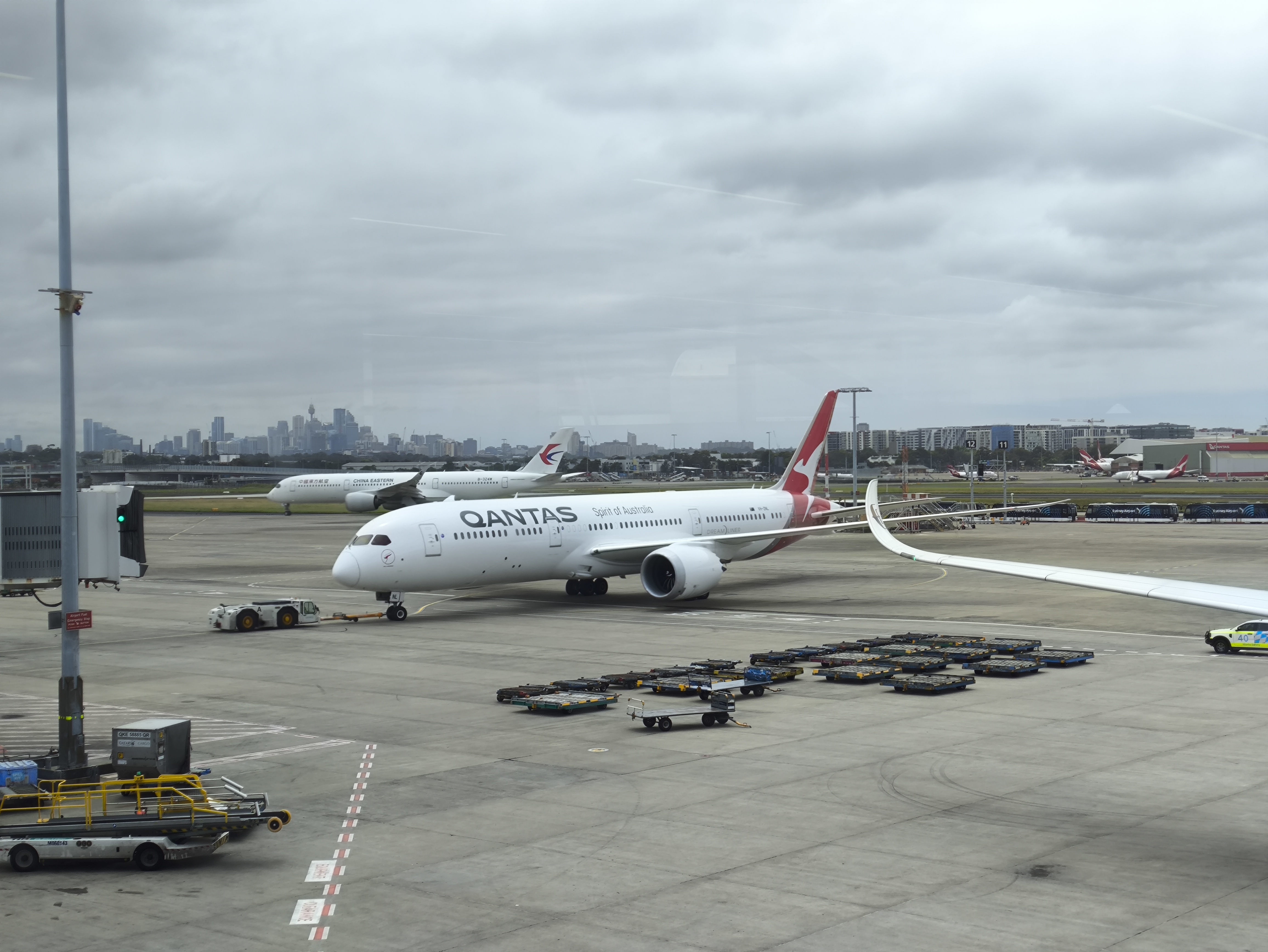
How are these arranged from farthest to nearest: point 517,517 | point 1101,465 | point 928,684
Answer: point 1101,465 < point 517,517 < point 928,684

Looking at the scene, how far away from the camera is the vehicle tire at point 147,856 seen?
15.2 metres

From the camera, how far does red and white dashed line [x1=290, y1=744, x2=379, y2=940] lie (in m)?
13.0

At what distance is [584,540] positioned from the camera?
4591 cm

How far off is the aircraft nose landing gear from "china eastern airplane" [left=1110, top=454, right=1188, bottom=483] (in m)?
130

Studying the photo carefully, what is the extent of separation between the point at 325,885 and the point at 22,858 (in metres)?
4.20

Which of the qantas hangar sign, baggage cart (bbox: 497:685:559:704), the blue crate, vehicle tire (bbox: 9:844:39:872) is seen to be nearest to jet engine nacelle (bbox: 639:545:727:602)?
the qantas hangar sign

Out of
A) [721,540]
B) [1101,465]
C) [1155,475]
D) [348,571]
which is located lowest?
[348,571]

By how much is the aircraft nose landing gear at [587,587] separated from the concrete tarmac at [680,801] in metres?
8.31

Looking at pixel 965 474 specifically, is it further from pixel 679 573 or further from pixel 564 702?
pixel 564 702

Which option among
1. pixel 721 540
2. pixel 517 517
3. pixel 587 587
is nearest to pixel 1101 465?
pixel 721 540

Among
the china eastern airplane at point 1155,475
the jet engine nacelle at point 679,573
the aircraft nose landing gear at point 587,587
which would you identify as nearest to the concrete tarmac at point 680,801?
the jet engine nacelle at point 679,573

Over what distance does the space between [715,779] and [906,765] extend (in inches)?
132

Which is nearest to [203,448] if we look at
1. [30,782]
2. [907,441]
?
[30,782]

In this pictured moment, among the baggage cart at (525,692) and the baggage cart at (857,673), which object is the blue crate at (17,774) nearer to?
the baggage cart at (525,692)
